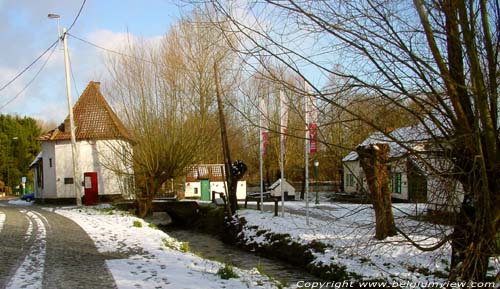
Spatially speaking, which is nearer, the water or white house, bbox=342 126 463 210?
white house, bbox=342 126 463 210

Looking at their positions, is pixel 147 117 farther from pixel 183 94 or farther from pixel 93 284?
pixel 93 284

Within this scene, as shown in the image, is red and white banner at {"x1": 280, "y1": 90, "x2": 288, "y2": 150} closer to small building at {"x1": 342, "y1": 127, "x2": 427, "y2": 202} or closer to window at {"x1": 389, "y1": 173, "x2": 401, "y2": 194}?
small building at {"x1": 342, "y1": 127, "x2": 427, "y2": 202}

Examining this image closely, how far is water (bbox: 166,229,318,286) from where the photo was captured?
1251 cm

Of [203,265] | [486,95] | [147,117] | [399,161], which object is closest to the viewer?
[486,95]

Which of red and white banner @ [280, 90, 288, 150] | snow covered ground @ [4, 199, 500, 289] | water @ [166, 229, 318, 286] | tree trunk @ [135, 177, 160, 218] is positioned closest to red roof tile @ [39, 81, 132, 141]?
tree trunk @ [135, 177, 160, 218]

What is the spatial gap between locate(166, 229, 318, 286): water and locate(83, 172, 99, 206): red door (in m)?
6.90

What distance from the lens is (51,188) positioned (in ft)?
105

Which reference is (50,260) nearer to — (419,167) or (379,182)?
(379,182)

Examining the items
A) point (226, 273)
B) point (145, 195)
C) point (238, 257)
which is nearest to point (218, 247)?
point (238, 257)

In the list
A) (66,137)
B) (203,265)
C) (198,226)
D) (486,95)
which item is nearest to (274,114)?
(486,95)

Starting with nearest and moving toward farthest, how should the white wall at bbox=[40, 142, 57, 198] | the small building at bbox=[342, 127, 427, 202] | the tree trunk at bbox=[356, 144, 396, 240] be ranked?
the small building at bbox=[342, 127, 427, 202]
the tree trunk at bbox=[356, 144, 396, 240]
the white wall at bbox=[40, 142, 57, 198]

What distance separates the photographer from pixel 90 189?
27.8 meters

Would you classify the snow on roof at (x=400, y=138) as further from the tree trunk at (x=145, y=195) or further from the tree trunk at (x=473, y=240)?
the tree trunk at (x=145, y=195)

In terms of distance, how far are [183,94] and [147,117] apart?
6.88 feet
